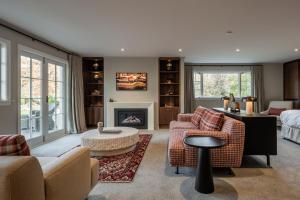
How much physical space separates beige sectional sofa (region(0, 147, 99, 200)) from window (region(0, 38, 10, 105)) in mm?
2083

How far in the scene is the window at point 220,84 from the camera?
790cm

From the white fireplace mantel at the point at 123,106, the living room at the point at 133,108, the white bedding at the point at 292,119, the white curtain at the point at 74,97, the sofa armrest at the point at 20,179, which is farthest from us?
the white fireplace mantel at the point at 123,106

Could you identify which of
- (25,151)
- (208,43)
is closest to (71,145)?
(25,151)

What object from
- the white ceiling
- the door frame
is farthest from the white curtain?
the white ceiling

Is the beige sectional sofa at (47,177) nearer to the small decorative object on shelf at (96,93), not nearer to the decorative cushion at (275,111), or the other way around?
the small decorative object on shelf at (96,93)

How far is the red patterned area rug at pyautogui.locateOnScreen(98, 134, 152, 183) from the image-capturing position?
2.72 metres

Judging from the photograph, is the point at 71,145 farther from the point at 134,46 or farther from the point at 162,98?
the point at 162,98

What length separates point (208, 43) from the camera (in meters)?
4.80

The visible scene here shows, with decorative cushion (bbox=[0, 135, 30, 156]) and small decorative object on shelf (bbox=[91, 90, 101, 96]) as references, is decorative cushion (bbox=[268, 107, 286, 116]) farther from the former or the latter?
decorative cushion (bbox=[0, 135, 30, 156])

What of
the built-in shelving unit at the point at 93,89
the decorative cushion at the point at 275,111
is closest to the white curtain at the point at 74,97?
the built-in shelving unit at the point at 93,89

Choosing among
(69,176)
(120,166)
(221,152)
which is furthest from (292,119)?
(69,176)

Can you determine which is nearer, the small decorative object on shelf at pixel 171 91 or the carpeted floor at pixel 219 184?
the carpeted floor at pixel 219 184

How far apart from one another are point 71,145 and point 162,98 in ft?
11.8

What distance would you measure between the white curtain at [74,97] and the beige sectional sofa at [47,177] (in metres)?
3.85
